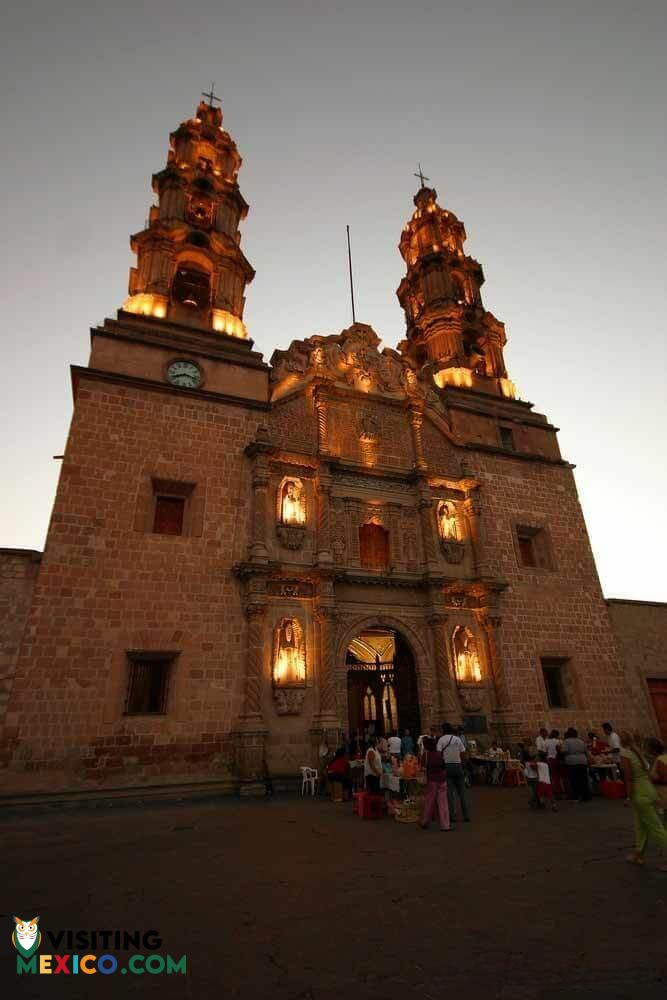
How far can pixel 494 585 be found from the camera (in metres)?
16.6

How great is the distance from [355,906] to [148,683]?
9.10 meters

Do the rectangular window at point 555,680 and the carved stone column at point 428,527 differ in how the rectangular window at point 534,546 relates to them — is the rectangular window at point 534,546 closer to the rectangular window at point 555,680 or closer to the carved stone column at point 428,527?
the rectangular window at point 555,680

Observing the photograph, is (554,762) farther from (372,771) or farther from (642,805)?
(642,805)

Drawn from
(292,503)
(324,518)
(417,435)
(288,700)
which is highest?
(417,435)

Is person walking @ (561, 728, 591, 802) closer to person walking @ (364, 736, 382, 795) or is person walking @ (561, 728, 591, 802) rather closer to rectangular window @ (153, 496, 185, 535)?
person walking @ (364, 736, 382, 795)

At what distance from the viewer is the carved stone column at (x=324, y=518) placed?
49.2 ft

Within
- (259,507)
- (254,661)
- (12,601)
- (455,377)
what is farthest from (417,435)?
(12,601)

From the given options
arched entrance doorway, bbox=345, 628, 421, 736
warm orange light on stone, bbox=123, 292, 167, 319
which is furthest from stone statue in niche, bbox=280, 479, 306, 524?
warm orange light on stone, bbox=123, 292, 167, 319

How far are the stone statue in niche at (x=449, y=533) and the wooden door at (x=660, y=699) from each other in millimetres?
8109

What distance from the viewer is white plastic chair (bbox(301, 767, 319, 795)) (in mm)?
12234

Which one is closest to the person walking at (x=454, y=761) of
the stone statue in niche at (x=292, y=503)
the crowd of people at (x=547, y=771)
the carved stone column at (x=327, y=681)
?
the crowd of people at (x=547, y=771)

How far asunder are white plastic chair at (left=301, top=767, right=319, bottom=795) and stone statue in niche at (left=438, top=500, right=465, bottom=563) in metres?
7.88

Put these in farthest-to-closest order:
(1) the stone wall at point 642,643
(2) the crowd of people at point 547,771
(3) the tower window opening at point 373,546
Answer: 1. (1) the stone wall at point 642,643
2. (3) the tower window opening at point 373,546
3. (2) the crowd of people at point 547,771

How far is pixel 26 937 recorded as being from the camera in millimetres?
3957
